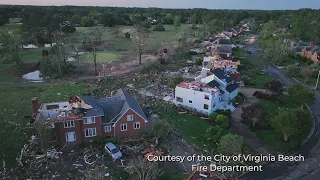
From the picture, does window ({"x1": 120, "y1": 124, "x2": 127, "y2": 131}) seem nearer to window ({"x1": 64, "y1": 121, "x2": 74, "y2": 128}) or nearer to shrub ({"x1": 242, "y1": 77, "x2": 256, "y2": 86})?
window ({"x1": 64, "y1": 121, "x2": 74, "y2": 128})

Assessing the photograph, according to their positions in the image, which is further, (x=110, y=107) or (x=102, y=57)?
(x=102, y=57)

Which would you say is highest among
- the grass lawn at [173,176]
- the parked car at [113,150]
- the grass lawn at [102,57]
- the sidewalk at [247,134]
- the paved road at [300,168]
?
the grass lawn at [102,57]

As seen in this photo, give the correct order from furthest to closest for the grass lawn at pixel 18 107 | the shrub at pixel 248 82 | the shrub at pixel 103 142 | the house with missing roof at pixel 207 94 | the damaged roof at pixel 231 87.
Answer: the shrub at pixel 248 82 < the damaged roof at pixel 231 87 < the house with missing roof at pixel 207 94 < the shrub at pixel 103 142 < the grass lawn at pixel 18 107

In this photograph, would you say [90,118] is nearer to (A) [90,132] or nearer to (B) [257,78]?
(A) [90,132]

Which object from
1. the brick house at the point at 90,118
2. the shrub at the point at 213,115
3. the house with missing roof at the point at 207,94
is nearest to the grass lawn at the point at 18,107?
the brick house at the point at 90,118

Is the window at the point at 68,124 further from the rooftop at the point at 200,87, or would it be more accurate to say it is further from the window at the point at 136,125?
the rooftop at the point at 200,87

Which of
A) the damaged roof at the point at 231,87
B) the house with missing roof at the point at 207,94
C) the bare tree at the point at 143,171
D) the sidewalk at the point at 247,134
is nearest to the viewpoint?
the bare tree at the point at 143,171

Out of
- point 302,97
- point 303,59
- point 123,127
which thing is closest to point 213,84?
point 302,97
